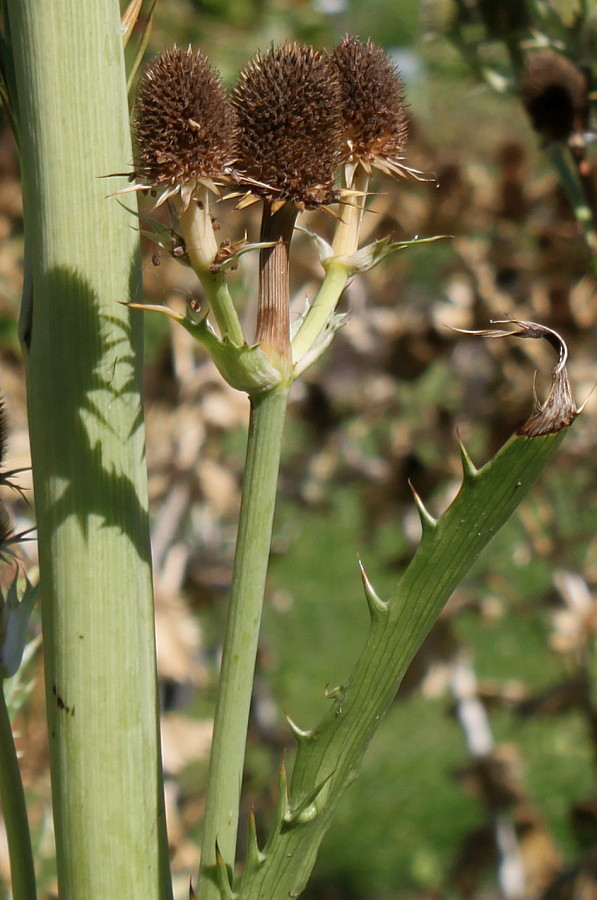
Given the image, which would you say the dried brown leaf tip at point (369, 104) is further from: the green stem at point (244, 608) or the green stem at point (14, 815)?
the green stem at point (14, 815)

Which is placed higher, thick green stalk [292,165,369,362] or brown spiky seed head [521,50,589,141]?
brown spiky seed head [521,50,589,141]

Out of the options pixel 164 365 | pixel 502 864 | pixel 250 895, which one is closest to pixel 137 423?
pixel 250 895

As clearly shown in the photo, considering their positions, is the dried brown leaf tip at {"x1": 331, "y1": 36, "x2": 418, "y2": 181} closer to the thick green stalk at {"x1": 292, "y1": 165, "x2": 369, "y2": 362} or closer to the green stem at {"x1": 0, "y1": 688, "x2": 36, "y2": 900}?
the thick green stalk at {"x1": 292, "y1": 165, "x2": 369, "y2": 362}

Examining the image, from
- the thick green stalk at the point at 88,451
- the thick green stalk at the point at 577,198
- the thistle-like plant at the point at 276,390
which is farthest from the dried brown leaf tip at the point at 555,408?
the thick green stalk at the point at 577,198

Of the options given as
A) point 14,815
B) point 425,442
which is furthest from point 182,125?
point 425,442

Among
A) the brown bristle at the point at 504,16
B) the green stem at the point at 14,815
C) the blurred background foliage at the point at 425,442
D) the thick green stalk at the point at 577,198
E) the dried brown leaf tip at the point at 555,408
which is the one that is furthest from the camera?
the blurred background foliage at the point at 425,442

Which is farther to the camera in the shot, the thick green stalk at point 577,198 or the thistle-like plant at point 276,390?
the thick green stalk at point 577,198

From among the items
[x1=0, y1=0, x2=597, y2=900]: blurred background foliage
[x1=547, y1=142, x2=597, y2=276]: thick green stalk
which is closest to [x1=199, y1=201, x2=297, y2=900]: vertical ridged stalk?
[x1=547, y1=142, x2=597, y2=276]: thick green stalk
